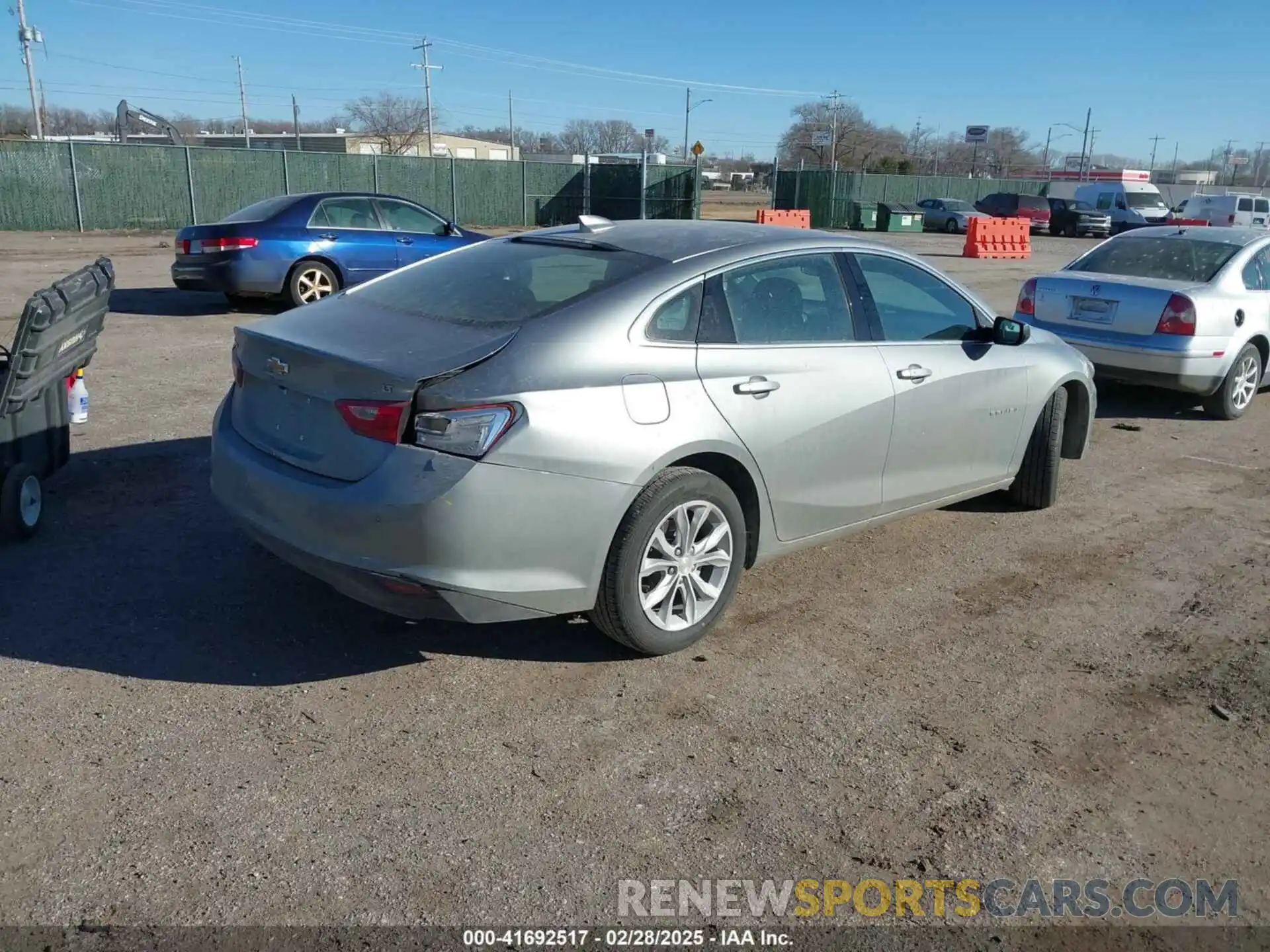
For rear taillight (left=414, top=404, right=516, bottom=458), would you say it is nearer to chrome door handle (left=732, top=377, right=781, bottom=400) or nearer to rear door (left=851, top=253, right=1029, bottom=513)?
chrome door handle (left=732, top=377, right=781, bottom=400)

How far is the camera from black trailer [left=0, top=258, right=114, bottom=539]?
16.1 ft

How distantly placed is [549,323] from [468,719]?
4.74 feet

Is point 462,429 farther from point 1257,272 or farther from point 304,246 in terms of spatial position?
point 304,246

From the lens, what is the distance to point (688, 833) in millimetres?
3102

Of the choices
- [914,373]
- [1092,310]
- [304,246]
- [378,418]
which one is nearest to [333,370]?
[378,418]

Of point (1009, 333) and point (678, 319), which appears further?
point (1009, 333)

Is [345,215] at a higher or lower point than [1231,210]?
lower

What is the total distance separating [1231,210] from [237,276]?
124 ft

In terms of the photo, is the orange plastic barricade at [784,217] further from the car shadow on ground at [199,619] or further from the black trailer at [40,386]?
the car shadow on ground at [199,619]

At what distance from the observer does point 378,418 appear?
3578mm

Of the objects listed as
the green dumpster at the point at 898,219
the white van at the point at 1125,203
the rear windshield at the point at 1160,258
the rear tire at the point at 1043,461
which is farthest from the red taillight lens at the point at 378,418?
the white van at the point at 1125,203

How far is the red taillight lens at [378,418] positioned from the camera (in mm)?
3559

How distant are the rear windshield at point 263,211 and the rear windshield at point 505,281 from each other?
29.1 ft

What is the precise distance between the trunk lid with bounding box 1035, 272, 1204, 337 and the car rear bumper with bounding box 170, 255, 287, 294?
8.55m
